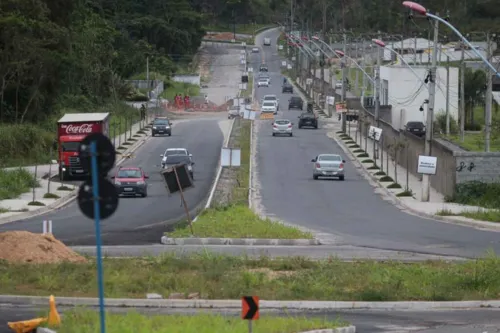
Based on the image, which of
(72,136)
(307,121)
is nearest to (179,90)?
(307,121)

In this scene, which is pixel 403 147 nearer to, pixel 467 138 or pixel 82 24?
pixel 467 138

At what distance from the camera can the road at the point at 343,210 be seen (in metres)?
33.9

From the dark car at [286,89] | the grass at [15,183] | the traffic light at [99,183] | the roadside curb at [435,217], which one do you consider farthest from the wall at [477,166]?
the dark car at [286,89]

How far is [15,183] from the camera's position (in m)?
51.7

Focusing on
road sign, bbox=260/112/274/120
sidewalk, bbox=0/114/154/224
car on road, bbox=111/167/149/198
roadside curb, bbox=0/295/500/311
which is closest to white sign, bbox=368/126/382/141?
car on road, bbox=111/167/149/198

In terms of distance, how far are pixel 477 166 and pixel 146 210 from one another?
14.3m

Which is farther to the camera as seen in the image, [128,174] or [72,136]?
[72,136]

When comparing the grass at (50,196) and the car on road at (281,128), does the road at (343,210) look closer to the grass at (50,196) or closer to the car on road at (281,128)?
the car on road at (281,128)

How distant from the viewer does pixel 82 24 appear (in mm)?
106375

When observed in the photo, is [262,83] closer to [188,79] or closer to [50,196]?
[188,79]

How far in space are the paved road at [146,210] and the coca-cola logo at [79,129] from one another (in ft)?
14.4

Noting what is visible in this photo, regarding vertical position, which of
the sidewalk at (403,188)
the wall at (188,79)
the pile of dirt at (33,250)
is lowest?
the sidewalk at (403,188)

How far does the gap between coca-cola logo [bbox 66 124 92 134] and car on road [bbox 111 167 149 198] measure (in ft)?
19.3

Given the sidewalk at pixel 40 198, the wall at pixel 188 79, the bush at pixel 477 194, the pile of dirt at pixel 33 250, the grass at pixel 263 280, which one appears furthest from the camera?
the wall at pixel 188 79
